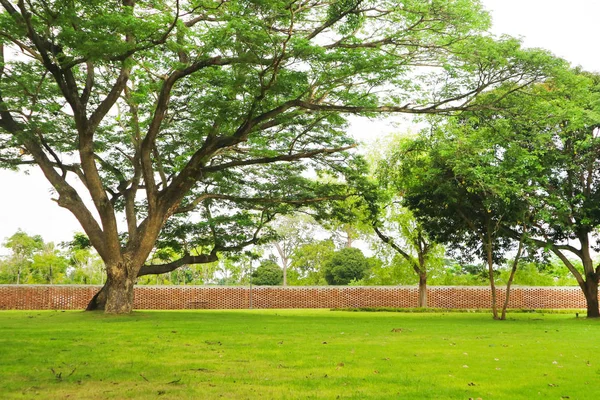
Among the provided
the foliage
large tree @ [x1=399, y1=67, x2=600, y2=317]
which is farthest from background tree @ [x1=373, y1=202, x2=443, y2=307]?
the foliage

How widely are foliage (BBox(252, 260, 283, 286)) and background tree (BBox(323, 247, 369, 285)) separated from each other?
4.30m

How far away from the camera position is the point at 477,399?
222 inches

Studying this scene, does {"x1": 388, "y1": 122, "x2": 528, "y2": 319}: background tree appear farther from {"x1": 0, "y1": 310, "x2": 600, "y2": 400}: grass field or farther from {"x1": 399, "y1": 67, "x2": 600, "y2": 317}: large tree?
{"x1": 0, "y1": 310, "x2": 600, "y2": 400}: grass field

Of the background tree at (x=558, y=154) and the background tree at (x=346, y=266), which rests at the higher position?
the background tree at (x=558, y=154)

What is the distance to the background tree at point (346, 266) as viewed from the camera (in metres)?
44.7

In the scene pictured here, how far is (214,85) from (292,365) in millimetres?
11307

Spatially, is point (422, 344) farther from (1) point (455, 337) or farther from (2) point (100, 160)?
(2) point (100, 160)

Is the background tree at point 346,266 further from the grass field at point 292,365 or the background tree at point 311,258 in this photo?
the grass field at point 292,365

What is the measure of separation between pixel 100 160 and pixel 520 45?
14396 mm

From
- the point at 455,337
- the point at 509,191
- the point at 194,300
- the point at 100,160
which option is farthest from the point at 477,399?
the point at 194,300

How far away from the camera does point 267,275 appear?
157 feet

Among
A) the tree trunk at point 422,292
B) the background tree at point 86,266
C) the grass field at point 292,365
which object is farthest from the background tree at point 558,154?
the background tree at point 86,266

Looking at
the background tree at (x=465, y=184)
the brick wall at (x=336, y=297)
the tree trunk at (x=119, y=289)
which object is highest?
the background tree at (x=465, y=184)

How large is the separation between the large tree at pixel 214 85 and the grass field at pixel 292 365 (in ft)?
21.3
